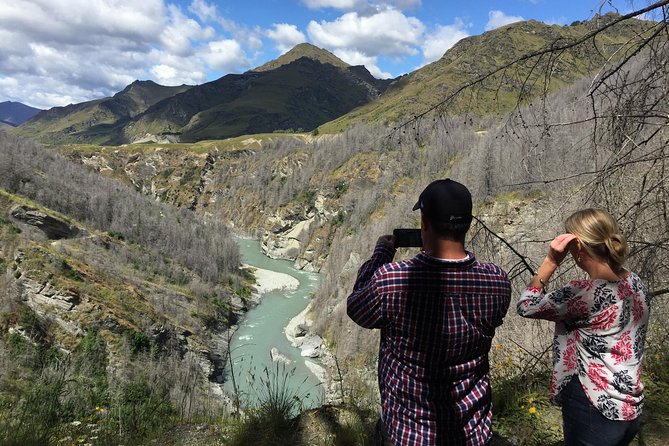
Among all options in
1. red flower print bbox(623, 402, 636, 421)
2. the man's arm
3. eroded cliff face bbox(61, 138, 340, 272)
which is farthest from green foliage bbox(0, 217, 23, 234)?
eroded cliff face bbox(61, 138, 340, 272)

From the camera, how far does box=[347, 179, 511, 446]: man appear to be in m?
1.77

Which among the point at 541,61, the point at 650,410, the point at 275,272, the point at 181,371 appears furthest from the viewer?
the point at 275,272

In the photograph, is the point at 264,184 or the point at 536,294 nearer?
the point at 536,294

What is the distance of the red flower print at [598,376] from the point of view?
76.3 inches

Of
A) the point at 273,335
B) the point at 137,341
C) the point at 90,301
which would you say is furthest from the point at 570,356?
the point at 273,335

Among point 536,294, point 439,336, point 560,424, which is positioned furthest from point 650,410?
point 439,336

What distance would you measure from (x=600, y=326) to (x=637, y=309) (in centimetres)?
20

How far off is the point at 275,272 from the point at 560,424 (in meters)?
66.6

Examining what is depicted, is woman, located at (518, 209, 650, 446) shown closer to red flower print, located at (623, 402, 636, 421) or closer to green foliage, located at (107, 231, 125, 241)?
red flower print, located at (623, 402, 636, 421)

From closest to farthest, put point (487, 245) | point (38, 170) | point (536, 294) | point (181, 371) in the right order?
point (536, 294), point (487, 245), point (181, 371), point (38, 170)

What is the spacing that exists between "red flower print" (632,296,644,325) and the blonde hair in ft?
0.56

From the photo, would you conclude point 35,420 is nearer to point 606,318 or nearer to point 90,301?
point 606,318

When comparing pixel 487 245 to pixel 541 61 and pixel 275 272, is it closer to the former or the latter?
pixel 541 61

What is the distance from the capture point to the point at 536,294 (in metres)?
2.06
